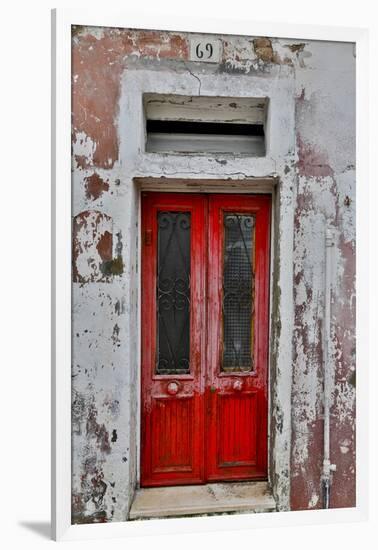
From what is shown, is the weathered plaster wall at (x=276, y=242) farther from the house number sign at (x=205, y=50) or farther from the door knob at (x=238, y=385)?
the door knob at (x=238, y=385)

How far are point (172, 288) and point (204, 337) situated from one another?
1.20 ft

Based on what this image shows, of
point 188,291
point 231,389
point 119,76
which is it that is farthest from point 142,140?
point 231,389

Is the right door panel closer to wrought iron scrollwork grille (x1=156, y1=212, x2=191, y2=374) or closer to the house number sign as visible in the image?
wrought iron scrollwork grille (x1=156, y1=212, x2=191, y2=374)

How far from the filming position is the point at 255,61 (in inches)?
112

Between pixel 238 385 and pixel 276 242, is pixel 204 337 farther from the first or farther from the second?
pixel 276 242

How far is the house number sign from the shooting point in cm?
278

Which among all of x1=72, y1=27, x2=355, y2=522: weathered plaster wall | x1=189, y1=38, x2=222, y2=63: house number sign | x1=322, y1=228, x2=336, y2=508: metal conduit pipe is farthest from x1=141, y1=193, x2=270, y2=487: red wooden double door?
x1=189, y1=38, x2=222, y2=63: house number sign

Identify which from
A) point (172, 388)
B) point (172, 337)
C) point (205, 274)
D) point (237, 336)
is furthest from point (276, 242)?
point (172, 388)

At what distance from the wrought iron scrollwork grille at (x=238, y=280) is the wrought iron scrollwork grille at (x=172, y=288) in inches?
9.6

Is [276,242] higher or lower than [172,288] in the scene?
higher

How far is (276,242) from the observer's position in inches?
118

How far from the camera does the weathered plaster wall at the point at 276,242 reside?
108 inches

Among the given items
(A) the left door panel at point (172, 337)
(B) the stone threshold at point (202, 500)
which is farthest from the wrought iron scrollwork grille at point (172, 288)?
(B) the stone threshold at point (202, 500)
